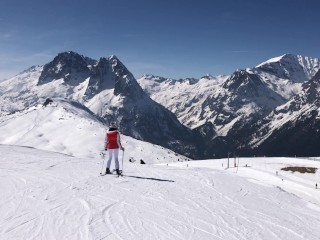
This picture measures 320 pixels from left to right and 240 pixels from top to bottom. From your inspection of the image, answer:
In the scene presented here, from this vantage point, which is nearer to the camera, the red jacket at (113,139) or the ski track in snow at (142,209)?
the ski track in snow at (142,209)

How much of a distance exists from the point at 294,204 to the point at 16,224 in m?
11.1

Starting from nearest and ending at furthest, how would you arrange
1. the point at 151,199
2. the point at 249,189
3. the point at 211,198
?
1. the point at 151,199
2. the point at 211,198
3. the point at 249,189

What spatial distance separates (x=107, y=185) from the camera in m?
16.7

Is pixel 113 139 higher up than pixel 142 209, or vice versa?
pixel 113 139

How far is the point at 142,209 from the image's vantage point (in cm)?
1280

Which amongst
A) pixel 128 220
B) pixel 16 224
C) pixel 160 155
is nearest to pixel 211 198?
pixel 128 220

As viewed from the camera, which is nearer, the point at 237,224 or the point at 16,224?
the point at 16,224

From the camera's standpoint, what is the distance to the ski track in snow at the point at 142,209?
1042 centimetres

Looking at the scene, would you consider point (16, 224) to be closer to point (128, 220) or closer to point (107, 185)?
point (128, 220)

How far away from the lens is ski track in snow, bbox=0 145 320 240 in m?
10.4

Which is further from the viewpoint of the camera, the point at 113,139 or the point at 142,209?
the point at 113,139

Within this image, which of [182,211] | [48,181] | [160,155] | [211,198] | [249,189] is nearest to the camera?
[182,211]

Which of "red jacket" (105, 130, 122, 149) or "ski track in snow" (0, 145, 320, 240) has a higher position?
"red jacket" (105, 130, 122, 149)

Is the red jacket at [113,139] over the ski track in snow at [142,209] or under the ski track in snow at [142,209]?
over
